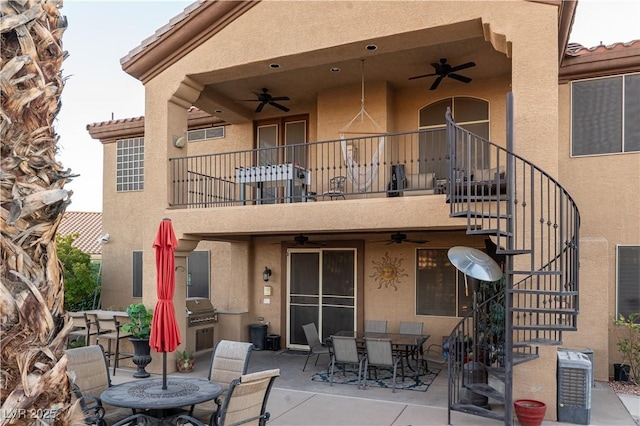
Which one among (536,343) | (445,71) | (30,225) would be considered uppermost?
(445,71)

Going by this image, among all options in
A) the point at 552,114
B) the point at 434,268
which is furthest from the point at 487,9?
the point at 434,268

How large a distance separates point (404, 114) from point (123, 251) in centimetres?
878

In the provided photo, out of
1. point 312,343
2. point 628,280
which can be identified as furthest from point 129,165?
point 628,280

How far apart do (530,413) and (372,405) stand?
223 cm

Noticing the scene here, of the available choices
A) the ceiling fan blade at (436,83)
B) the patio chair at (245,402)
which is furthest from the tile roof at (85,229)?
the patio chair at (245,402)

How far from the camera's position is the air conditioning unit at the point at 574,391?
6.61 m

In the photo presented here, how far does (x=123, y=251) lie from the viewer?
14.2 metres

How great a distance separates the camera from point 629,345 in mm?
8734

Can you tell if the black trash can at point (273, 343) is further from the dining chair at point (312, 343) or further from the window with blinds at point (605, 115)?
the window with blinds at point (605, 115)

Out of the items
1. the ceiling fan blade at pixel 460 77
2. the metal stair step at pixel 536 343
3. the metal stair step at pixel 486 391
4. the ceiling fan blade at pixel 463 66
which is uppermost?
the ceiling fan blade at pixel 463 66

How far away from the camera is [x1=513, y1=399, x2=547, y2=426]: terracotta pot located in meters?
6.39

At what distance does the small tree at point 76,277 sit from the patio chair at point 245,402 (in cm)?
972

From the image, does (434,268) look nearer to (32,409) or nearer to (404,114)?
(404,114)

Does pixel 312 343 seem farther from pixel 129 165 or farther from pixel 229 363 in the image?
pixel 129 165
